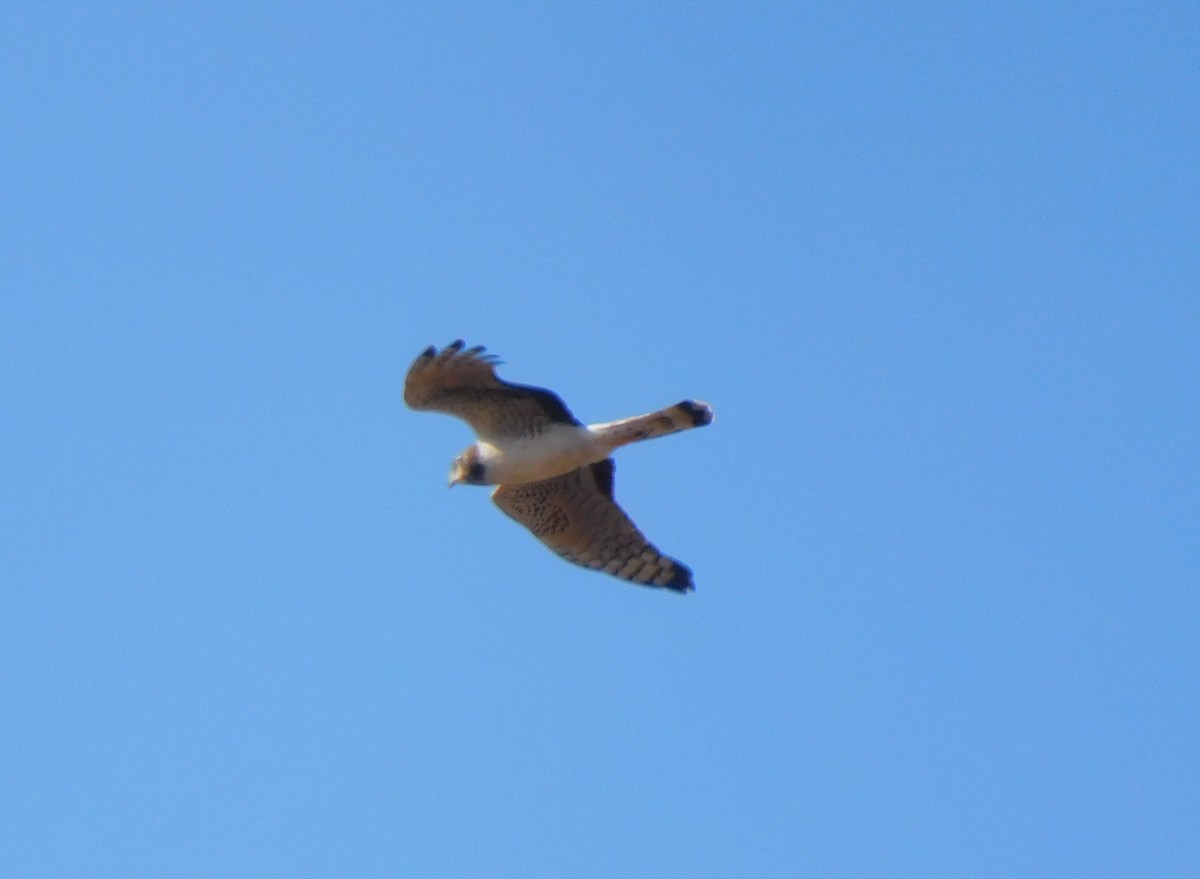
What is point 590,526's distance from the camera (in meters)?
15.3

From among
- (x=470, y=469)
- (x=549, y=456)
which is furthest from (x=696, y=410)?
(x=470, y=469)

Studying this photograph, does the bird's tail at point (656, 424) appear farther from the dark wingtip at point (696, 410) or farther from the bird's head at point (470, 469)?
the bird's head at point (470, 469)

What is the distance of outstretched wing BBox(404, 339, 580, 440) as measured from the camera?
13656mm

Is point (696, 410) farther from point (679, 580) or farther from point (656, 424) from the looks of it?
point (679, 580)

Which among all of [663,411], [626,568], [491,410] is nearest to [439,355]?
[491,410]

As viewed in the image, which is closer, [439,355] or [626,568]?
[439,355]

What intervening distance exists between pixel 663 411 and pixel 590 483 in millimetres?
1584

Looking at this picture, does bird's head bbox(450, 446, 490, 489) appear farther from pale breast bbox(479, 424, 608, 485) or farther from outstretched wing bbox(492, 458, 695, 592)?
outstretched wing bbox(492, 458, 695, 592)

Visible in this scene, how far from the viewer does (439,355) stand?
44.6ft

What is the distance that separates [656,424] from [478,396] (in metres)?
1.41

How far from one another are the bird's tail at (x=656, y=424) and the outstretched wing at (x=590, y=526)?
3.39 ft

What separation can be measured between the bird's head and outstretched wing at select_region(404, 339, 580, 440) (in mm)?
185

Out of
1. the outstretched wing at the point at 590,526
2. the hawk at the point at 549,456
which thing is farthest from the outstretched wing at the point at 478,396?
the outstretched wing at the point at 590,526

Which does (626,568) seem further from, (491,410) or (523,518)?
(491,410)
